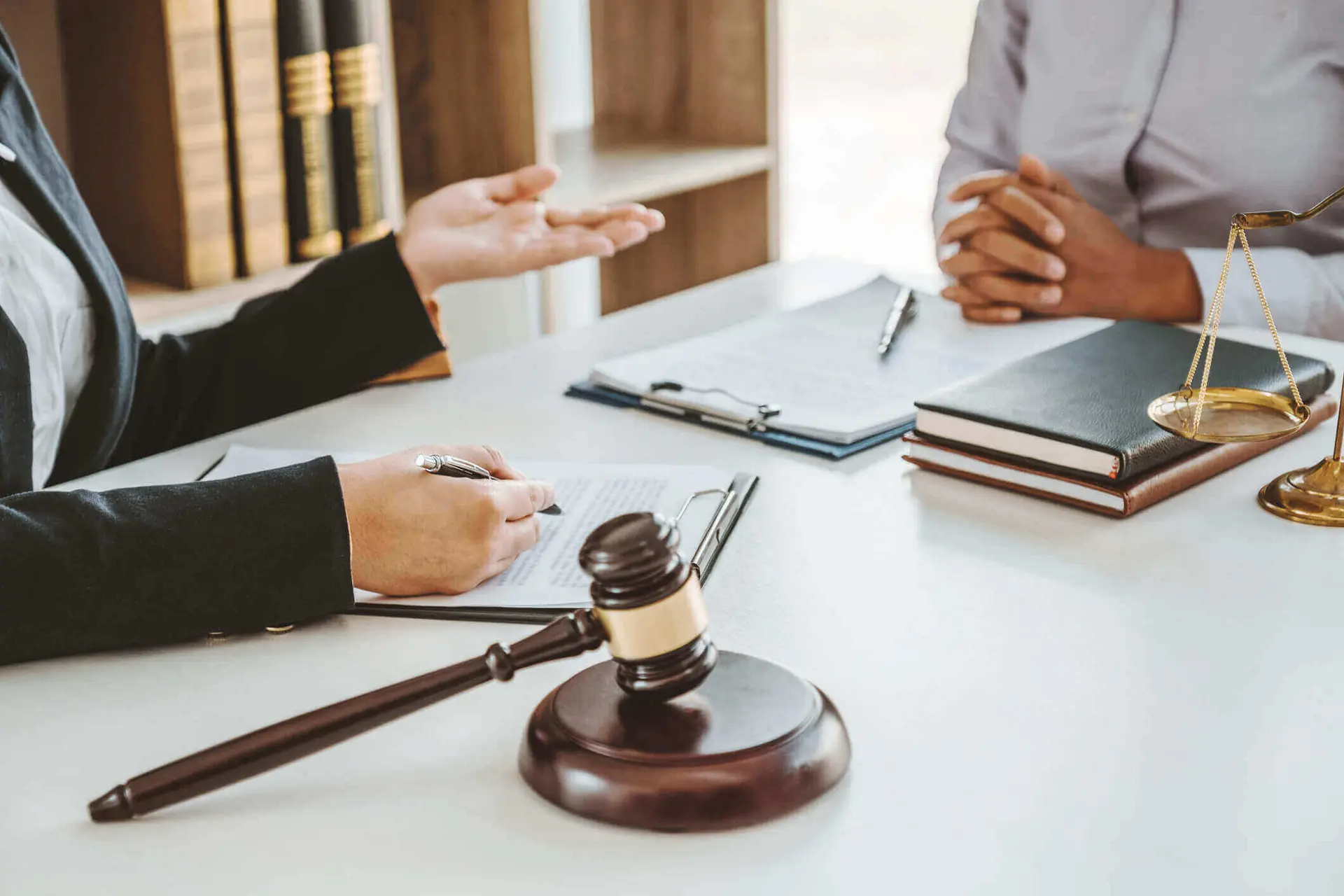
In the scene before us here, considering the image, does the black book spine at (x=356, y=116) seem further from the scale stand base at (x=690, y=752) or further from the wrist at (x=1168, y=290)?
the scale stand base at (x=690, y=752)

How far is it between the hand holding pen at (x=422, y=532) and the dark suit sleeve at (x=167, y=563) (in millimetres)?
27

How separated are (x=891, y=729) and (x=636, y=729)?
139mm

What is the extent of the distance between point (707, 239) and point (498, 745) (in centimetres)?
208

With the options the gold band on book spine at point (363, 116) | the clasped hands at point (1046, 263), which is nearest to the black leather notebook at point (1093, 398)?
the clasped hands at point (1046, 263)

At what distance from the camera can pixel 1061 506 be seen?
3.12 ft

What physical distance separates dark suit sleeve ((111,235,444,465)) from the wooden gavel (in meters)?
0.68

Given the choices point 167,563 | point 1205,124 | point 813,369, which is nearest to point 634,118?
point 1205,124

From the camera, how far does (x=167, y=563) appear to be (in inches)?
30.7

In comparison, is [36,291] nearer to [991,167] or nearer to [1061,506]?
[1061,506]

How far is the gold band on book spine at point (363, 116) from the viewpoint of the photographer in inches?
70.3

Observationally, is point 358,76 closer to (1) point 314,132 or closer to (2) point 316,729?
(1) point 314,132

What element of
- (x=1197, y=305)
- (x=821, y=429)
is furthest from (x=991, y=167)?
(x=821, y=429)

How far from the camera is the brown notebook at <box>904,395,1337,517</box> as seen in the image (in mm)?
925

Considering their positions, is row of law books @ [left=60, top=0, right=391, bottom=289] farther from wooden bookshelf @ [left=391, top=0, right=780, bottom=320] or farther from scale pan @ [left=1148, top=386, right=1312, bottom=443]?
scale pan @ [left=1148, top=386, right=1312, bottom=443]
